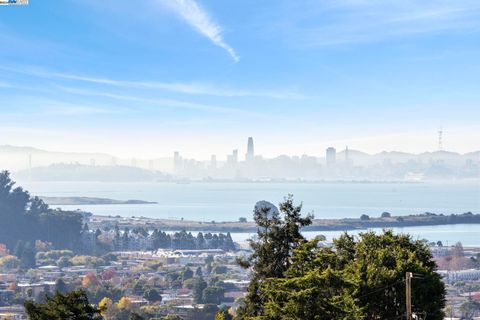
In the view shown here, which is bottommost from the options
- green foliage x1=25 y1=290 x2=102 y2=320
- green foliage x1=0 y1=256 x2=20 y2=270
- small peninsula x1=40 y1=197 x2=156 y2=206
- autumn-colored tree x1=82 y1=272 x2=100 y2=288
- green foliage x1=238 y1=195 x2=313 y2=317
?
autumn-colored tree x1=82 y1=272 x2=100 y2=288

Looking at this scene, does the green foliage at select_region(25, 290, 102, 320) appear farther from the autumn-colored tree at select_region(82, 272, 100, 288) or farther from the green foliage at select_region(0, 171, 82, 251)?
the green foliage at select_region(0, 171, 82, 251)

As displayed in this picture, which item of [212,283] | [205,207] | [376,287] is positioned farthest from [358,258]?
[205,207]

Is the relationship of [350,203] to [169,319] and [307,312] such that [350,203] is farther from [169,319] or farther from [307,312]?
[307,312]

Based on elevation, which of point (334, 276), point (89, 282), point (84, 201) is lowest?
point (89, 282)

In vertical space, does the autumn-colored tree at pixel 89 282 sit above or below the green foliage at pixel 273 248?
below

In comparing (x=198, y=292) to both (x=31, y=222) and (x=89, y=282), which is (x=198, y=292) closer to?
(x=89, y=282)

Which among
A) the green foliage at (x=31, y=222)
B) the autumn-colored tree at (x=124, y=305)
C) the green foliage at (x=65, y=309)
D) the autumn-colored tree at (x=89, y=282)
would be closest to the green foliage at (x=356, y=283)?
the green foliage at (x=65, y=309)

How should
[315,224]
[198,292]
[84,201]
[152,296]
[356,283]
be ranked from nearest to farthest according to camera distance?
[356,283] → [152,296] → [198,292] → [315,224] → [84,201]

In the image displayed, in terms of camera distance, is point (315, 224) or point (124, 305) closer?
point (124, 305)

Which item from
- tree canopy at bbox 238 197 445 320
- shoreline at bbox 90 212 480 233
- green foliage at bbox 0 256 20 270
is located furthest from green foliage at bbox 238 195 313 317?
shoreline at bbox 90 212 480 233

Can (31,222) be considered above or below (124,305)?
above

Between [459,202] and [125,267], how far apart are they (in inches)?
4147

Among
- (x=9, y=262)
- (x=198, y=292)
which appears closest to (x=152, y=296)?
(x=198, y=292)

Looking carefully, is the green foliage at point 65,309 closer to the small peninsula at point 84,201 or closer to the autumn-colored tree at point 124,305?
the autumn-colored tree at point 124,305
